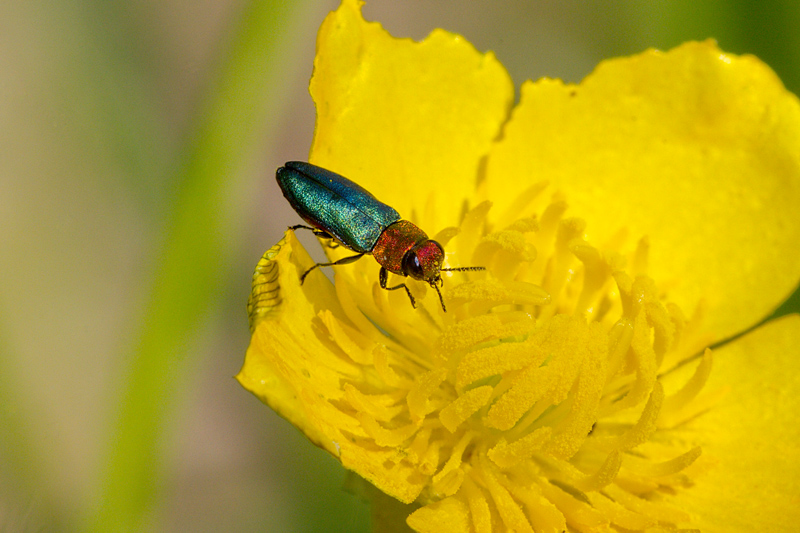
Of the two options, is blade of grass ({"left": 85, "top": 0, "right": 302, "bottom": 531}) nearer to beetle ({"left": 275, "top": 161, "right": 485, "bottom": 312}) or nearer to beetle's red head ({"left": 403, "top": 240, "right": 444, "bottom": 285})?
beetle ({"left": 275, "top": 161, "right": 485, "bottom": 312})

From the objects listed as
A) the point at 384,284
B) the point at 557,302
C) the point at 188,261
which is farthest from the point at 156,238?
the point at 557,302

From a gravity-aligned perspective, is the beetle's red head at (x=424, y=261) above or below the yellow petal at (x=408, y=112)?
below

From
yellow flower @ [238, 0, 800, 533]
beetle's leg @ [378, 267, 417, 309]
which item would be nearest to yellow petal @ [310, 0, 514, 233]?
yellow flower @ [238, 0, 800, 533]

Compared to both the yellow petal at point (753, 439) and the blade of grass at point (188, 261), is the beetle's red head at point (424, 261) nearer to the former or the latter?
the yellow petal at point (753, 439)

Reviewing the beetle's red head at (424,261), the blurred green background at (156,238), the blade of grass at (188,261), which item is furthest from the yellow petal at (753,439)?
the blade of grass at (188,261)

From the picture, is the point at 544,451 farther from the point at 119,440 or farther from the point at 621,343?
the point at 119,440

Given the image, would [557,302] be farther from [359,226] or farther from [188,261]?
[188,261]
